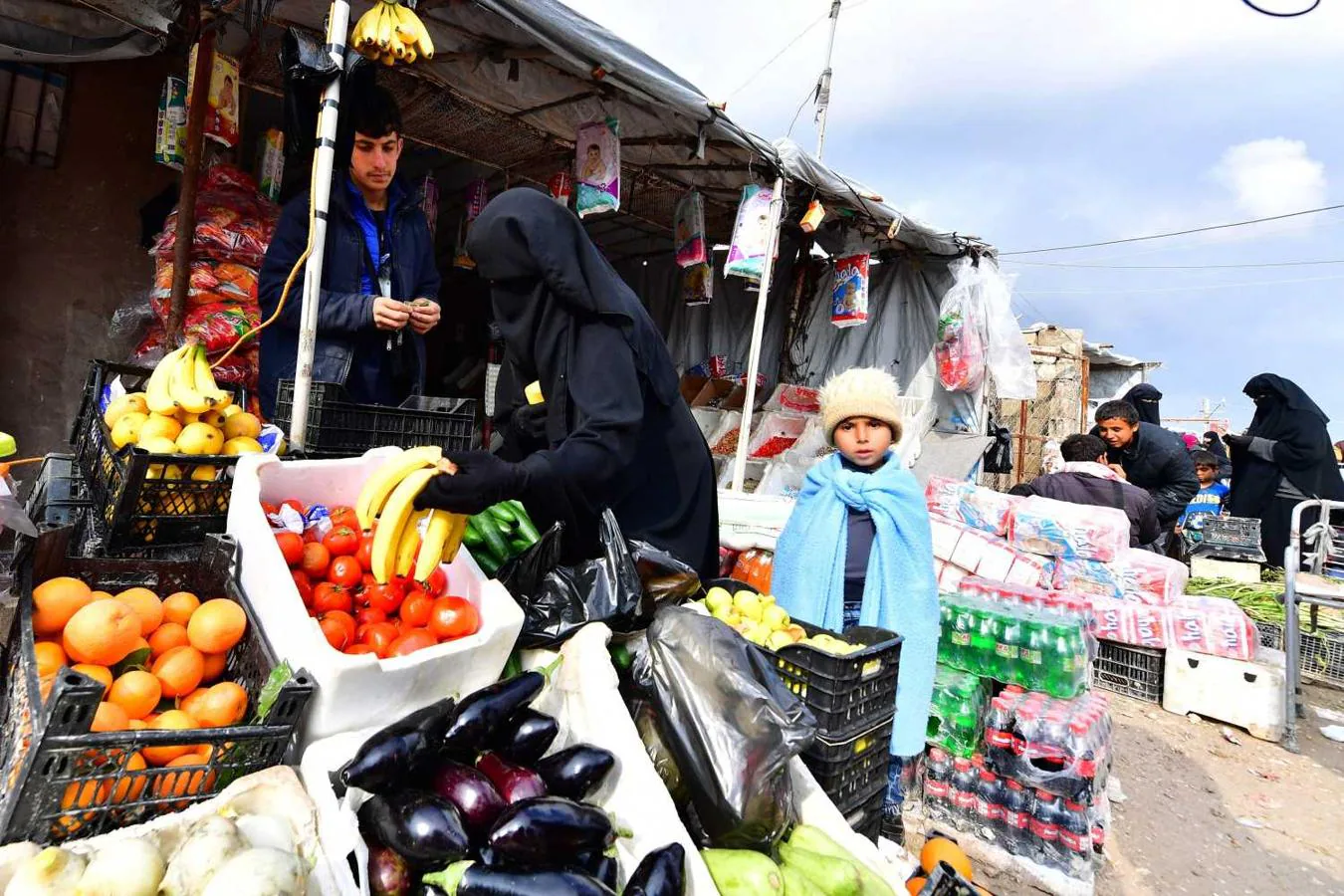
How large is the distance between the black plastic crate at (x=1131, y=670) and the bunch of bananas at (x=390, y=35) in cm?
602

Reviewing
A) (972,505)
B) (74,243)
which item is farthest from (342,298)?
(972,505)

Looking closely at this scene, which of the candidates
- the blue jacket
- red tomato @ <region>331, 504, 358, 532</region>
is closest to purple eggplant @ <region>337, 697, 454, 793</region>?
red tomato @ <region>331, 504, 358, 532</region>

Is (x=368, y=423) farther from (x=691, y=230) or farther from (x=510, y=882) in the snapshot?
(x=691, y=230)

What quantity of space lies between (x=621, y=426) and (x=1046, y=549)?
455 cm

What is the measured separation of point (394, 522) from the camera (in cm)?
168

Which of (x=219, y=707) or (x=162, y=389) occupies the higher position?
(x=162, y=389)

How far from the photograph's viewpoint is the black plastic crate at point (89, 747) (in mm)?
1052

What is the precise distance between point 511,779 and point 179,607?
35.9 inches

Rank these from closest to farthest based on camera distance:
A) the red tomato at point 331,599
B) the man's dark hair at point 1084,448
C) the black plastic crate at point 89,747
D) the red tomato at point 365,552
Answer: the black plastic crate at point 89,747, the red tomato at point 331,599, the red tomato at point 365,552, the man's dark hair at point 1084,448

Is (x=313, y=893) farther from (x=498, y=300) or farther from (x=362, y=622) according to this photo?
(x=498, y=300)

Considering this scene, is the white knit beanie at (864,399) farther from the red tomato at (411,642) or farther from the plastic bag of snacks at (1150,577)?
the plastic bag of snacks at (1150,577)

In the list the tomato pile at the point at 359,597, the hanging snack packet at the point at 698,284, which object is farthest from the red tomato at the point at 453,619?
the hanging snack packet at the point at 698,284

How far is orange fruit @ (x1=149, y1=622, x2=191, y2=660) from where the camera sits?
150 cm

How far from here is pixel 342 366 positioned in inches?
122
